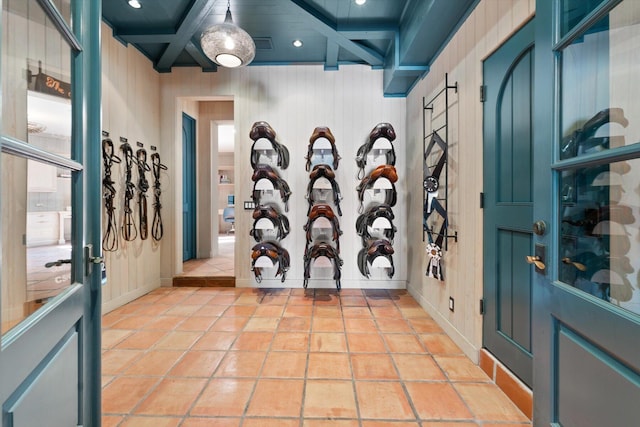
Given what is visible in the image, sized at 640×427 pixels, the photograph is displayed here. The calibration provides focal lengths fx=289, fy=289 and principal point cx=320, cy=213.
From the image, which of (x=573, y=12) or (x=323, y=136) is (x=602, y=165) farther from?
(x=323, y=136)

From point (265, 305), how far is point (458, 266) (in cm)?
218

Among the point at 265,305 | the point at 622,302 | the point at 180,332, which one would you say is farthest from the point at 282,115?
the point at 622,302

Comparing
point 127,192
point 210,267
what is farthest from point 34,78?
point 210,267

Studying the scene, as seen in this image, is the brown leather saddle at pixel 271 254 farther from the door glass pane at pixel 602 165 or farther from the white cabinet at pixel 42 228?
the door glass pane at pixel 602 165

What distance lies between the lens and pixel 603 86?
107 cm

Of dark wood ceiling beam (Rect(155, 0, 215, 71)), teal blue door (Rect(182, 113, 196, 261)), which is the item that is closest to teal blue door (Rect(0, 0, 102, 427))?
dark wood ceiling beam (Rect(155, 0, 215, 71))

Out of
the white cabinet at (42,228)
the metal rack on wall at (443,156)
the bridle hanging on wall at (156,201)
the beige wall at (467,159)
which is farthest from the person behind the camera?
the bridle hanging on wall at (156,201)

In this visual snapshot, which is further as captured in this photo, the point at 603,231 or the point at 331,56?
the point at 331,56

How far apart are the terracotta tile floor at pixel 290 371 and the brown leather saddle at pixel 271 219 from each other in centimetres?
95

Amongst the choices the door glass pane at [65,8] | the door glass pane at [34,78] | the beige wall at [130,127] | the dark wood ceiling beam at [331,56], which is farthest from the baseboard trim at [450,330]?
the beige wall at [130,127]

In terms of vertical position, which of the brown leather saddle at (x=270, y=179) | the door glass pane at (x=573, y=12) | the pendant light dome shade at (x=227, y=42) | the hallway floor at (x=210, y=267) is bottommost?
the hallway floor at (x=210, y=267)

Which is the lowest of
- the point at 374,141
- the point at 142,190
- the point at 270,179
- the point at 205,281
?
the point at 205,281

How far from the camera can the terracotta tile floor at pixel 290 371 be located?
167 cm

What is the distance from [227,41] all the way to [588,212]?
2960 mm
